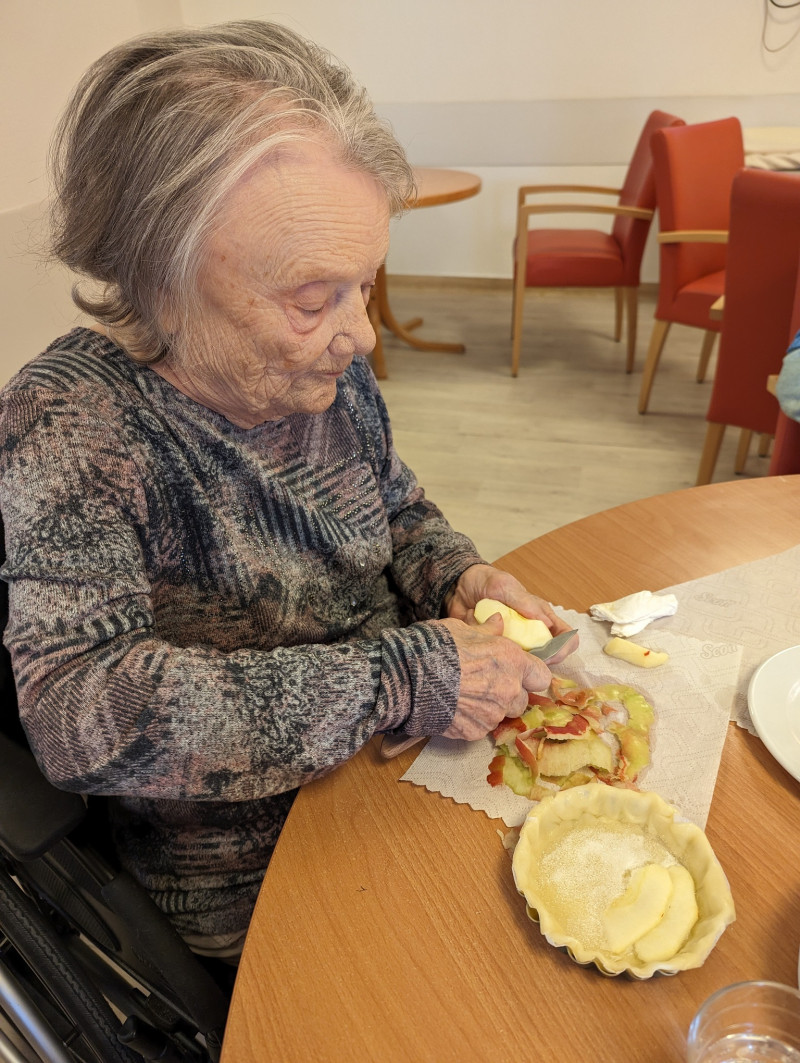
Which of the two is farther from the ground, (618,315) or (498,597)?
(498,597)

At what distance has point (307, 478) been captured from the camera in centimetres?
105

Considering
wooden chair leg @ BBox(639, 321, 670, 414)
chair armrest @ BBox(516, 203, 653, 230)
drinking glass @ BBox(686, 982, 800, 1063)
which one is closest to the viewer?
drinking glass @ BBox(686, 982, 800, 1063)

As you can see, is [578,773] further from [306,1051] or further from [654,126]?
A: [654,126]

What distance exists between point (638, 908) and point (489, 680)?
0.87ft

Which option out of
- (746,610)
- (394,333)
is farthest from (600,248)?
(746,610)

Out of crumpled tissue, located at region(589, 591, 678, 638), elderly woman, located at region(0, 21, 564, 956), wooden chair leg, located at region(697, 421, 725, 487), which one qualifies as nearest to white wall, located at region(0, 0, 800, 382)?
wooden chair leg, located at region(697, 421, 725, 487)

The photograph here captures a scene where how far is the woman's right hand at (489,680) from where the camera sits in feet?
2.74

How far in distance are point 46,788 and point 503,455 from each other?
2.87 metres

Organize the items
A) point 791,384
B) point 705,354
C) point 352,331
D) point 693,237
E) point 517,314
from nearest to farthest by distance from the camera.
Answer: point 352,331, point 791,384, point 693,237, point 705,354, point 517,314

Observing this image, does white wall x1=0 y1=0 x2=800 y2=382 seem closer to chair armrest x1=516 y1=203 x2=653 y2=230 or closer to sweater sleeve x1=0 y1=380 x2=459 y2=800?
chair armrest x1=516 y1=203 x2=653 y2=230

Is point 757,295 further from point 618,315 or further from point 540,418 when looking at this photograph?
point 618,315

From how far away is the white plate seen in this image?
79 cm

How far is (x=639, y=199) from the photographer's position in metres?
3.80

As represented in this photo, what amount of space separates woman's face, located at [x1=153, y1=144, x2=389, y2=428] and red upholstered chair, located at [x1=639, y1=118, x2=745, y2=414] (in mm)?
2672
